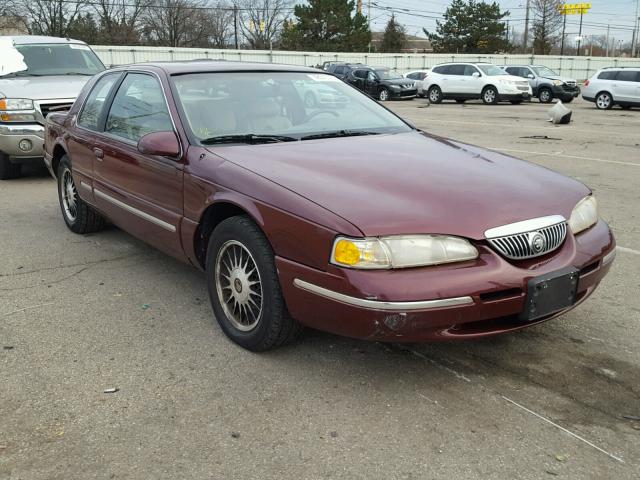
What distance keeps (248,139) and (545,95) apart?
2599cm

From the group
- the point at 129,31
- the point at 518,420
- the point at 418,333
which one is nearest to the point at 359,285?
the point at 418,333

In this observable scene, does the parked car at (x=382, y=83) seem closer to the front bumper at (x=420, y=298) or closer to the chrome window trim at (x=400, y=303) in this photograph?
the front bumper at (x=420, y=298)

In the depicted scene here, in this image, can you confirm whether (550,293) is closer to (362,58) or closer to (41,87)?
(41,87)

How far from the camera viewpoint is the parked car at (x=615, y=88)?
74.3ft

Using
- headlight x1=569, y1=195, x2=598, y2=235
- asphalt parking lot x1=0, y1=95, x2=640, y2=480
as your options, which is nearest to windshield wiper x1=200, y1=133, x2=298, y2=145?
asphalt parking lot x1=0, y1=95, x2=640, y2=480

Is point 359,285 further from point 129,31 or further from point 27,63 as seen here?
point 129,31

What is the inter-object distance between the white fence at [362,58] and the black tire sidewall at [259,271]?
36314mm

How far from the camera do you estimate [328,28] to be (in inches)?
2596

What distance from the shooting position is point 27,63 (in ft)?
29.7

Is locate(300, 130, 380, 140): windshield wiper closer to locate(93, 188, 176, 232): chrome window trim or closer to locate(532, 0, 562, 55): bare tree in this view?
locate(93, 188, 176, 232): chrome window trim

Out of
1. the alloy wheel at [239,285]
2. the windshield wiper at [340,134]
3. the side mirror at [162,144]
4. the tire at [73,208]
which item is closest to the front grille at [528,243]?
the alloy wheel at [239,285]

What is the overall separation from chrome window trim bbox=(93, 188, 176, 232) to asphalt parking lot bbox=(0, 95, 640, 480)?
1.79 feet

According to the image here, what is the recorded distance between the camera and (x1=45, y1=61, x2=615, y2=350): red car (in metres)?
2.78

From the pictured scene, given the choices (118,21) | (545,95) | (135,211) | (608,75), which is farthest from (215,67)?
(118,21)
